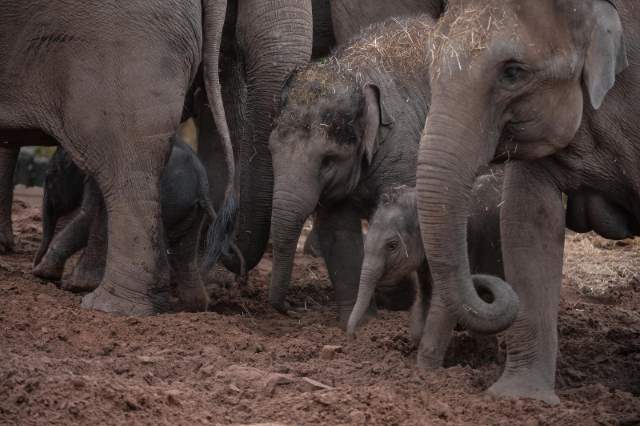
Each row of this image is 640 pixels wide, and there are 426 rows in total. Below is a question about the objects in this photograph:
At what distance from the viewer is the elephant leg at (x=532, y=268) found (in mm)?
6172

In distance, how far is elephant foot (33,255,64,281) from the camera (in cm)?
823

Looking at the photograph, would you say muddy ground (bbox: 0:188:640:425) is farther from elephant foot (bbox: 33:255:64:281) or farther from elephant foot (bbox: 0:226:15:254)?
elephant foot (bbox: 0:226:15:254)

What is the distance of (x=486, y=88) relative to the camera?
5.38m

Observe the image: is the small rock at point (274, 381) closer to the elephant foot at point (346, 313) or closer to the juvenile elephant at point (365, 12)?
the elephant foot at point (346, 313)

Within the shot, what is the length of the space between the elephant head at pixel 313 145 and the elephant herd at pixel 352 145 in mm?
11

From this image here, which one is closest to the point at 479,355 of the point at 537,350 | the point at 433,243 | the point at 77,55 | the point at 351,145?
the point at 537,350

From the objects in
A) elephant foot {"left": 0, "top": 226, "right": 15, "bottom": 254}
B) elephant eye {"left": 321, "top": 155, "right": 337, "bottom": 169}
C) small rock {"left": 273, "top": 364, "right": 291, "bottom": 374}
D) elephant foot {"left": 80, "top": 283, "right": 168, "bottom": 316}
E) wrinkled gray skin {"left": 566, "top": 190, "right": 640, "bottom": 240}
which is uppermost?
elephant eye {"left": 321, "top": 155, "right": 337, "bottom": 169}

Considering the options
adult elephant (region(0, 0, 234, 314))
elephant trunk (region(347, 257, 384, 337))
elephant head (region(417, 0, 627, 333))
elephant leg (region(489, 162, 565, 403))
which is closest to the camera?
elephant head (region(417, 0, 627, 333))

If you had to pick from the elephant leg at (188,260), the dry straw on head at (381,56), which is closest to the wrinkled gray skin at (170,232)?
the elephant leg at (188,260)

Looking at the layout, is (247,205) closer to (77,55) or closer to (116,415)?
(77,55)

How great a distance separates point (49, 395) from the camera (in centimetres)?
510

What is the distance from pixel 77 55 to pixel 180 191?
139 centimetres

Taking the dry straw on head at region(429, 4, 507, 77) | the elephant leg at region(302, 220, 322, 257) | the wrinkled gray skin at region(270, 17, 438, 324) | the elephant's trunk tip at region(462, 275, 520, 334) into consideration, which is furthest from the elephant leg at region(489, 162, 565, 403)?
the elephant leg at region(302, 220, 322, 257)

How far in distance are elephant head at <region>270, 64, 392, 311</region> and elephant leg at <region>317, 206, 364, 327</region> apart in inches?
13.7
